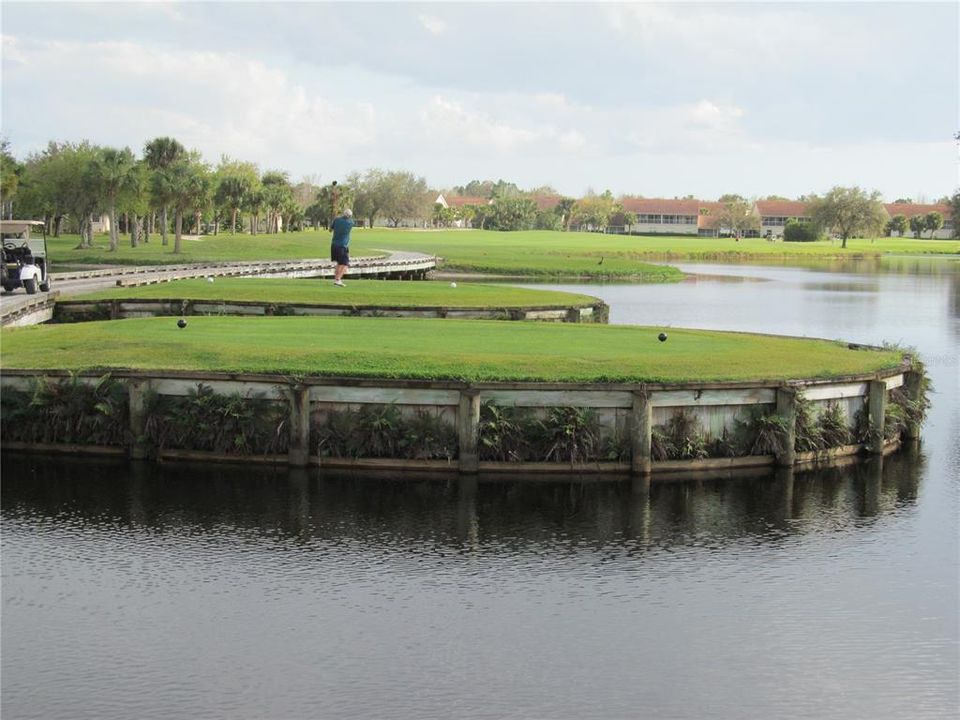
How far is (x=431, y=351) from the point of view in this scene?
2588 centimetres

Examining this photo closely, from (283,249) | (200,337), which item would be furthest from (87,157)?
(200,337)

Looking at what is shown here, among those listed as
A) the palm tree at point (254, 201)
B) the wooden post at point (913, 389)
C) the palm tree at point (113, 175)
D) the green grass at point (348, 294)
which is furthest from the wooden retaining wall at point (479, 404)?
the palm tree at point (254, 201)

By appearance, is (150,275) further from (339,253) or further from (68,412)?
(68,412)

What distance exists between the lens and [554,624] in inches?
582

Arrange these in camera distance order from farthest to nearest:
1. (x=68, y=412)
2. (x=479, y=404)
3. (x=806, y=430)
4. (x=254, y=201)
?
1. (x=254, y=201)
2. (x=806, y=430)
3. (x=68, y=412)
4. (x=479, y=404)

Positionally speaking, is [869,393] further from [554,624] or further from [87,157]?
[87,157]

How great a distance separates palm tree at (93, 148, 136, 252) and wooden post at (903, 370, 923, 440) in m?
80.3

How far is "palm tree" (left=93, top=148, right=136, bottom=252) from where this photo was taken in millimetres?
97188

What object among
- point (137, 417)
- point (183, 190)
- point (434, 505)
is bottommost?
point (434, 505)

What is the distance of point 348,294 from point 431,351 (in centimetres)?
1766

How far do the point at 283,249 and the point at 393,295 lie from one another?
6530cm

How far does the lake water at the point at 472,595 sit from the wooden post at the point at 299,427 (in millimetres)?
414

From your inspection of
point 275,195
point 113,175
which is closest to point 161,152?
point 113,175

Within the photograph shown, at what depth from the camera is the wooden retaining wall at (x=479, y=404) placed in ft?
71.0
